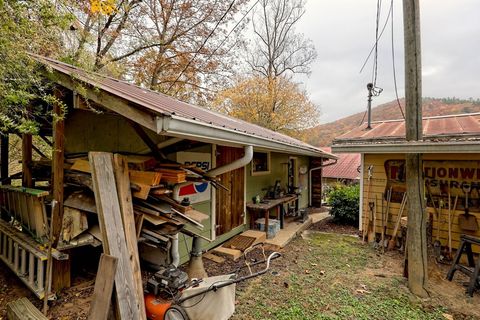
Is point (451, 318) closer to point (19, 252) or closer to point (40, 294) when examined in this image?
point (40, 294)

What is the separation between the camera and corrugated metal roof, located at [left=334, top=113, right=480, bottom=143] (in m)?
4.68

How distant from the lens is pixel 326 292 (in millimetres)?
3678

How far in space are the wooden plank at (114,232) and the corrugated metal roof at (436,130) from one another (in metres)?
5.06

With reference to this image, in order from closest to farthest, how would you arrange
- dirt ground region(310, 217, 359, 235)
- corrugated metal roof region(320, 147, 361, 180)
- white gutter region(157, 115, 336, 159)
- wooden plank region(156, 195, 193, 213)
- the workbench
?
white gutter region(157, 115, 336, 159), wooden plank region(156, 195, 193, 213), the workbench, dirt ground region(310, 217, 359, 235), corrugated metal roof region(320, 147, 361, 180)

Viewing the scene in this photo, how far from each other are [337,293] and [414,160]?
2218 mm

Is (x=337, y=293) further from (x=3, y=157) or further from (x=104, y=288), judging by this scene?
(x=3, y=157)

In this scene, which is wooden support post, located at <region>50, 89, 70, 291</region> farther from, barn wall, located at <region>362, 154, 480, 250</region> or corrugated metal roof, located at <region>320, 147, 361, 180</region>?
corrugated metal roof, located at <region>320, 147, 361, 180</region>

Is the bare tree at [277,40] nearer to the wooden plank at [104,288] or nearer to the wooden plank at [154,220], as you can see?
the wooden plank at [154,220]

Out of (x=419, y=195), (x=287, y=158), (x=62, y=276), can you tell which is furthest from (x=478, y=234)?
(x=62, y=276)

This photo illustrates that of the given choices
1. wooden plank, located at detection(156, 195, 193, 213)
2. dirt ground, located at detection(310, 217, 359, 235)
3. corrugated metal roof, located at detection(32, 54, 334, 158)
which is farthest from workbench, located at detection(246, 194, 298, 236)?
wooden plank, located at detection(156, 195, 193, 213)

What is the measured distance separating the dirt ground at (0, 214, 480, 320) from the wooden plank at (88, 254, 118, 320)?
0.68m

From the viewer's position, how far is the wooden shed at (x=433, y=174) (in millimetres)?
4938

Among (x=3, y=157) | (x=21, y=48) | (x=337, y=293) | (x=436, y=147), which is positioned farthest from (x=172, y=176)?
(x=3, y=157)

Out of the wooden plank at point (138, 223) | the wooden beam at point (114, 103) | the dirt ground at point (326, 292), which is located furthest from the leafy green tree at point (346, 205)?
the wooden beam at point (114, 103)
